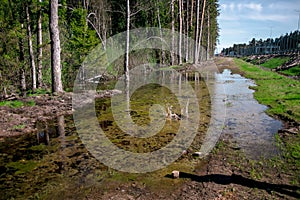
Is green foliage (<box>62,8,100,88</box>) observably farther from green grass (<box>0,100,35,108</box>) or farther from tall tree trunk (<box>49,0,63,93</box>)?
green grass (<box>0,100,35,108</box>)

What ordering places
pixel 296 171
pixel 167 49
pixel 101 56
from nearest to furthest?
pixel 296 171 < pixel 101 56 < pixel 167 49

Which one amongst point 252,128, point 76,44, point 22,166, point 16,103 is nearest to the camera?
point 22,166

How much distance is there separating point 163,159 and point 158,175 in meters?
0.73

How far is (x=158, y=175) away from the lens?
4.80 meters

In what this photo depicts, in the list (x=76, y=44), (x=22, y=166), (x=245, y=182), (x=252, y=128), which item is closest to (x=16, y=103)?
Result: (x=22, y=166)

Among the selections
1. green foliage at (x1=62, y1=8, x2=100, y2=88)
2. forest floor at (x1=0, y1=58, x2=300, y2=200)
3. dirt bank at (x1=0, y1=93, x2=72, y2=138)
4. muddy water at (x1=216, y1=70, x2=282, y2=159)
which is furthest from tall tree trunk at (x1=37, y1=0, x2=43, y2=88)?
forest floor at (x1=0, y1=58, x2=300, y2=200)

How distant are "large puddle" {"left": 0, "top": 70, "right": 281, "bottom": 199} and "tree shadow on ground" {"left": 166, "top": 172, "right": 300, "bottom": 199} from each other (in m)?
0.67

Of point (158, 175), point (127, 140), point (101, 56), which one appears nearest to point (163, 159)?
point (158, 175)

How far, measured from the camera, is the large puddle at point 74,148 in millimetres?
4523

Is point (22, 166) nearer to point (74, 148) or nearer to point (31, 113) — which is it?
point (74, 148)

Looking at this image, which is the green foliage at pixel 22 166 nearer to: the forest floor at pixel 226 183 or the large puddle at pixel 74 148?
the large puddle at pixel 74 148

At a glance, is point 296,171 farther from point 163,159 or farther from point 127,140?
point 127,140

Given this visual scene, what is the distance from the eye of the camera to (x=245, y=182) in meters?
4.37

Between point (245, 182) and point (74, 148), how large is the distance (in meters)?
4.03
